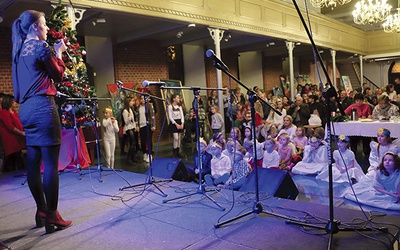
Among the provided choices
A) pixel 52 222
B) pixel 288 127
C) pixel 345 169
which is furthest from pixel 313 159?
pixel 52 222

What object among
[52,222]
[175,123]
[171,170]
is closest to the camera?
[52,222]

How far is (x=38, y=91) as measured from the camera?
8.82ft

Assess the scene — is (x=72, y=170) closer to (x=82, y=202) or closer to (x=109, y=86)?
(x=82, y=202)

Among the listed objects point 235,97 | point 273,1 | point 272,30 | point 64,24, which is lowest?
point 235,97

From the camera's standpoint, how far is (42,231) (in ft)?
9.75

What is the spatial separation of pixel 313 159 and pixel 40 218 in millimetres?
4645

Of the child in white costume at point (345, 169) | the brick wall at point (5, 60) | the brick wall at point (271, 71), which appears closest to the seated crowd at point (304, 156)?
the child in white costume at point (345, 169)

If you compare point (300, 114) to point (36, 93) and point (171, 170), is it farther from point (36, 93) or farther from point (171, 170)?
point (36, 93)

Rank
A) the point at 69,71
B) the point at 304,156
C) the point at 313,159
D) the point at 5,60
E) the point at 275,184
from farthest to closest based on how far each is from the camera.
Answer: the point at 5,60 < the point at 304,156 < the point at 313,159 < the point at 69,71 < the point at 275,184

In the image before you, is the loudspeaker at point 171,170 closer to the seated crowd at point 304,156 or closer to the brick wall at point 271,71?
the seated crowd at point 304,156

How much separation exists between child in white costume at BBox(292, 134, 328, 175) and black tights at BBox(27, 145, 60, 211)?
449 centimetres

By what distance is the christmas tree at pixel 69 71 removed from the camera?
5.70 metres

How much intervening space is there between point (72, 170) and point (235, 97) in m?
6.20

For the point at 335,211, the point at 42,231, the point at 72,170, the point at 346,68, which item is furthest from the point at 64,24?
the point at 346,68
